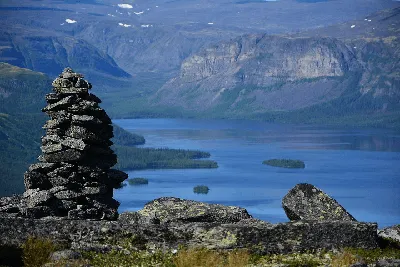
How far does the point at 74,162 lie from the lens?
28.1 meters

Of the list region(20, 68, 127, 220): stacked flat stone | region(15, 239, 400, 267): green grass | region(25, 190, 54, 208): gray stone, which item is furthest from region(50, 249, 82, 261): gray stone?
region(25, 190, 54, 208): gray stone

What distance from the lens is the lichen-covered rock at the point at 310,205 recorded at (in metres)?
23.5

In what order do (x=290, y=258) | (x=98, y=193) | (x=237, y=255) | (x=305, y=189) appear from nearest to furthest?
1. (x=237, y=255)
2. (x=290, y=258)
3. (x=305, y=189)
4. (x=98, y=193)

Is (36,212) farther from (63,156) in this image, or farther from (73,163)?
(73,163)

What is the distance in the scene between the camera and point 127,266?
1648 cm

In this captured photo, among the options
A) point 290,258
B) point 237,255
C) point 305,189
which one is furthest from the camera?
point 305,189

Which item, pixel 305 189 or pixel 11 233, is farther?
pixel 305 189

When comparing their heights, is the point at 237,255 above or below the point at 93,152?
below

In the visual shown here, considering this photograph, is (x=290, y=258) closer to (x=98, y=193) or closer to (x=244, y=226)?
(x=244, y=226)

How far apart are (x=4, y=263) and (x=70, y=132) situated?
12.2 m

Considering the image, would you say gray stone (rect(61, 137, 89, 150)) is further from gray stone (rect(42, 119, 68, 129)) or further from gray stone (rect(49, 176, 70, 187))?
gray stone (rect(49, 176, 70, 187))

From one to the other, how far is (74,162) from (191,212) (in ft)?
18.2

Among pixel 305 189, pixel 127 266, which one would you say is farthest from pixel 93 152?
pixel 127 266

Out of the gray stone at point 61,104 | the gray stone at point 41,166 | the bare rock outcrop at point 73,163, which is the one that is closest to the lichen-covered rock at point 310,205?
the bare rock outcrop at point 73,163
